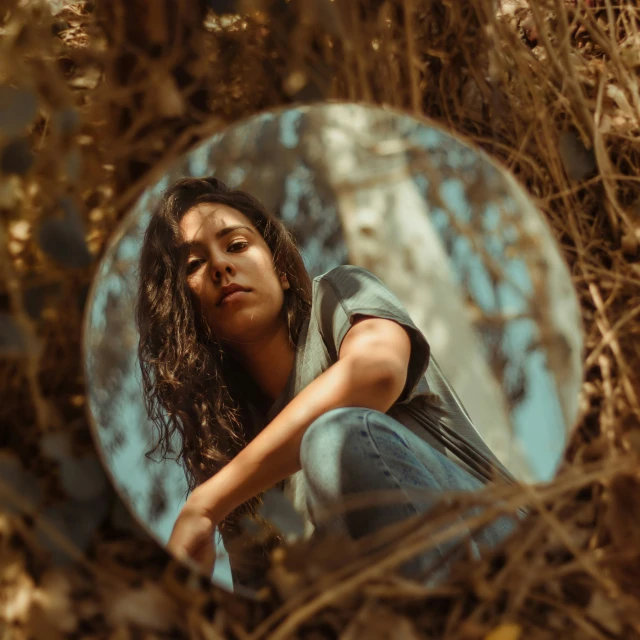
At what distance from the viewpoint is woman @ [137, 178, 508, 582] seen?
34.3 inches

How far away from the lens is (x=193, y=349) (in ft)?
3.18

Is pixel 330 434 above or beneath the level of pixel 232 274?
beneath

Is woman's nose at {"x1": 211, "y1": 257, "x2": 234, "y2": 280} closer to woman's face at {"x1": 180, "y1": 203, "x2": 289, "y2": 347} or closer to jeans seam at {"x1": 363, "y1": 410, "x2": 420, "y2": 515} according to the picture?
woman's face at {"x1": 180, "y1": 203, "x2": 289, "y2": 347}

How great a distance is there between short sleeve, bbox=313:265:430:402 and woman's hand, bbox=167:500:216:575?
0.24m

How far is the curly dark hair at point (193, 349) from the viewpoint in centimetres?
94

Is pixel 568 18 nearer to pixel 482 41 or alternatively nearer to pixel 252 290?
pixel 482 41

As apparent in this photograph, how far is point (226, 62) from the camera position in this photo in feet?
3.38

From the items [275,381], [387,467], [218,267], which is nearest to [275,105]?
[218,267]

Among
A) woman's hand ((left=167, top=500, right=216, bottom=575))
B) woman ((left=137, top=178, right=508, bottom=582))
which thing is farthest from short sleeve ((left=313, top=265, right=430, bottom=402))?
woman's hand ((left=167, top=500, right=216, bottom=575))

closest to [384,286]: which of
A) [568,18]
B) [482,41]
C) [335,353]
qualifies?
[335,353]

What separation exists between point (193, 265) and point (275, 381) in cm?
17

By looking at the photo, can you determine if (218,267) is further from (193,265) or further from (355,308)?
(355,308)

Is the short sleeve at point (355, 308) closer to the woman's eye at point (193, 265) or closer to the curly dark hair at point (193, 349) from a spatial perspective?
the curly dark hair at point (193, 349)

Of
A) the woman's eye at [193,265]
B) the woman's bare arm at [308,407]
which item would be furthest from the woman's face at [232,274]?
the woman's bare arm at [308,407]
